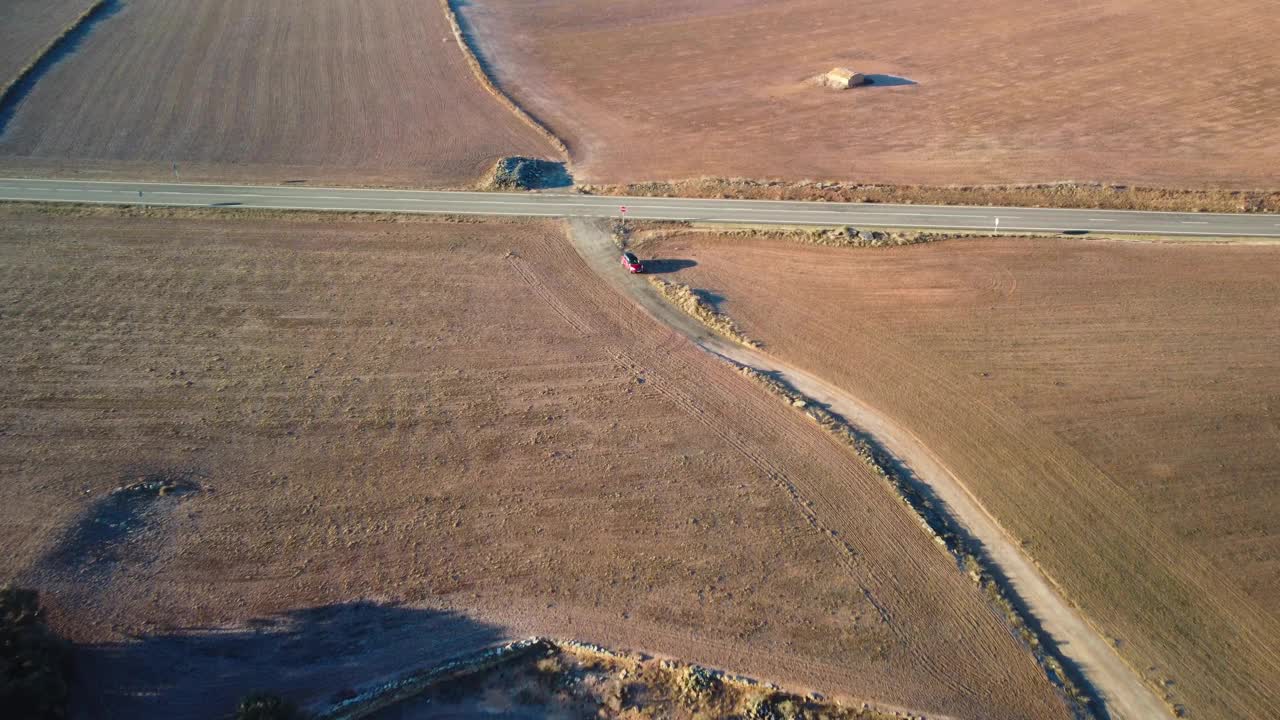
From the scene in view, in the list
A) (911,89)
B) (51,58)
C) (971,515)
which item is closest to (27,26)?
(51,58)

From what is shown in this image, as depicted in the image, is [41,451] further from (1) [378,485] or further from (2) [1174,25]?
(2) [1174,25]

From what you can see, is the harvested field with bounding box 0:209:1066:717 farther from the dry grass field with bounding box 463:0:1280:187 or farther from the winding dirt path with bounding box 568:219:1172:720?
the dry grass field with bounding box 463:0:1280:187

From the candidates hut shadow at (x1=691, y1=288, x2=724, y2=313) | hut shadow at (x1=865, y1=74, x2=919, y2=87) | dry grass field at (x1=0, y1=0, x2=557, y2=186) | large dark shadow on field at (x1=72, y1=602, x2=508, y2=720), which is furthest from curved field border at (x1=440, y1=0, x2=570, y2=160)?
large dark shadow on field at (x1=72, y1=602, x2=508, y2=720)

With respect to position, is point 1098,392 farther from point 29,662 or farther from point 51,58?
point 51,58

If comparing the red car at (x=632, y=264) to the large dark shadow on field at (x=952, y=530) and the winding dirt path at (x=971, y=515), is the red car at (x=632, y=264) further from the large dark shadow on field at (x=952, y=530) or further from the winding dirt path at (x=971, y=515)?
the large dark shadow on field at (x=952, y=530)

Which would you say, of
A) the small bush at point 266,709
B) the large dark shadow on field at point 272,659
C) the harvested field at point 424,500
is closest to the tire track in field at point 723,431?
the harvested field at point 424,500

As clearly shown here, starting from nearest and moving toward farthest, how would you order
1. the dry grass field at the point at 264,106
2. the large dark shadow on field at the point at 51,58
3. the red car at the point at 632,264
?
1. the red car at the point at 632,264
2. the dry grass field at the point at 264,106
3. the large dark shadow on field at the point at 51,58
